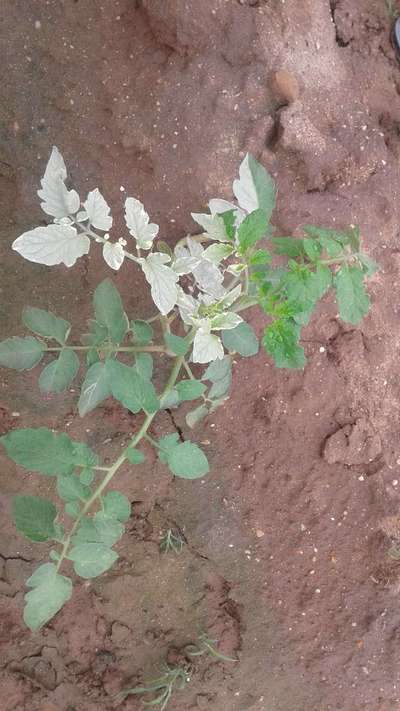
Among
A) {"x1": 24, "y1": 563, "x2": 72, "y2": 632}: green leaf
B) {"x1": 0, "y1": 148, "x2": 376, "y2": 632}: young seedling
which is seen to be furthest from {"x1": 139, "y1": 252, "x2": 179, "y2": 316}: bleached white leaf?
{"x1": 24, "y1": 563, "x2": 72, "y2": 632}: green leaf

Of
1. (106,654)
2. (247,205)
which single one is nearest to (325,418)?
(247,205)

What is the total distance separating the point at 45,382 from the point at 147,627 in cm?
111

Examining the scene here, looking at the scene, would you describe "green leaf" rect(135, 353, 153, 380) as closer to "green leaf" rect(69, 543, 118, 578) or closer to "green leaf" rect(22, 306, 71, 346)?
"green leaf" rect(22, 306, 71, 346)

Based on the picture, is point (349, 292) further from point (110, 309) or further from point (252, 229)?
point (110, 309)

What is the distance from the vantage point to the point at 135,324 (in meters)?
1.93

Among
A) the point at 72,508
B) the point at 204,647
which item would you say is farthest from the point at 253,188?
the point at 204,647

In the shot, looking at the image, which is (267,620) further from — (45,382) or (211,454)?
(45,382)

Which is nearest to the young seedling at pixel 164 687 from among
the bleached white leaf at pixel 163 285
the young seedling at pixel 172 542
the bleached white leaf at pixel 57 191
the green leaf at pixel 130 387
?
the young seedling at pixel 172 542

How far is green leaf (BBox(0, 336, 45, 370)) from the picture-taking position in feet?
6.13

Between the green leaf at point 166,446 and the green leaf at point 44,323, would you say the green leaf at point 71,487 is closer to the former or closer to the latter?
the green leaf at point 166,446

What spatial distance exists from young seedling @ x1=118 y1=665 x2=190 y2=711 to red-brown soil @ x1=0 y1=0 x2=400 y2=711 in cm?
4

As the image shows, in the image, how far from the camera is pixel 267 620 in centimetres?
253

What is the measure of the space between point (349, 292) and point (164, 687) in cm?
156

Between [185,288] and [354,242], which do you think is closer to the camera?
[354,242]
